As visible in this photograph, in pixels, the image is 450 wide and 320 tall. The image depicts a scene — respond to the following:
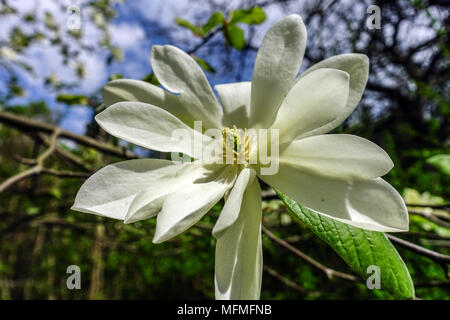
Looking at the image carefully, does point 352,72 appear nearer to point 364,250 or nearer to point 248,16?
point 364,250

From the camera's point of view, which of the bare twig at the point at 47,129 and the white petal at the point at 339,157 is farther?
the bare twig at the point at 47,129

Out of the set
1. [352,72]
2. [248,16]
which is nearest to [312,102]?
[352,72]

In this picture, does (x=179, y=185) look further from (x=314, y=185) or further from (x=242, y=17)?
(x=242, y=17)

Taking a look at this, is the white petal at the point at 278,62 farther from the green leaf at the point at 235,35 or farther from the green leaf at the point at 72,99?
the green leaf at the point at 72,99

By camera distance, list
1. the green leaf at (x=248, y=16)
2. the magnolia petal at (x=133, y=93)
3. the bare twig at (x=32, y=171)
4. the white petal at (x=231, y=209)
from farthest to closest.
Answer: the green leaf at (x=248, y=16), the bare twig at (x=32, y=171), the magnolia petal at (x=133, y=93), the white petal at (x=231, y=209)

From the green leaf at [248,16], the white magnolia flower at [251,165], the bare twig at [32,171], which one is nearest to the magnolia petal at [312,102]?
the white magnolia flower at [251,165]
